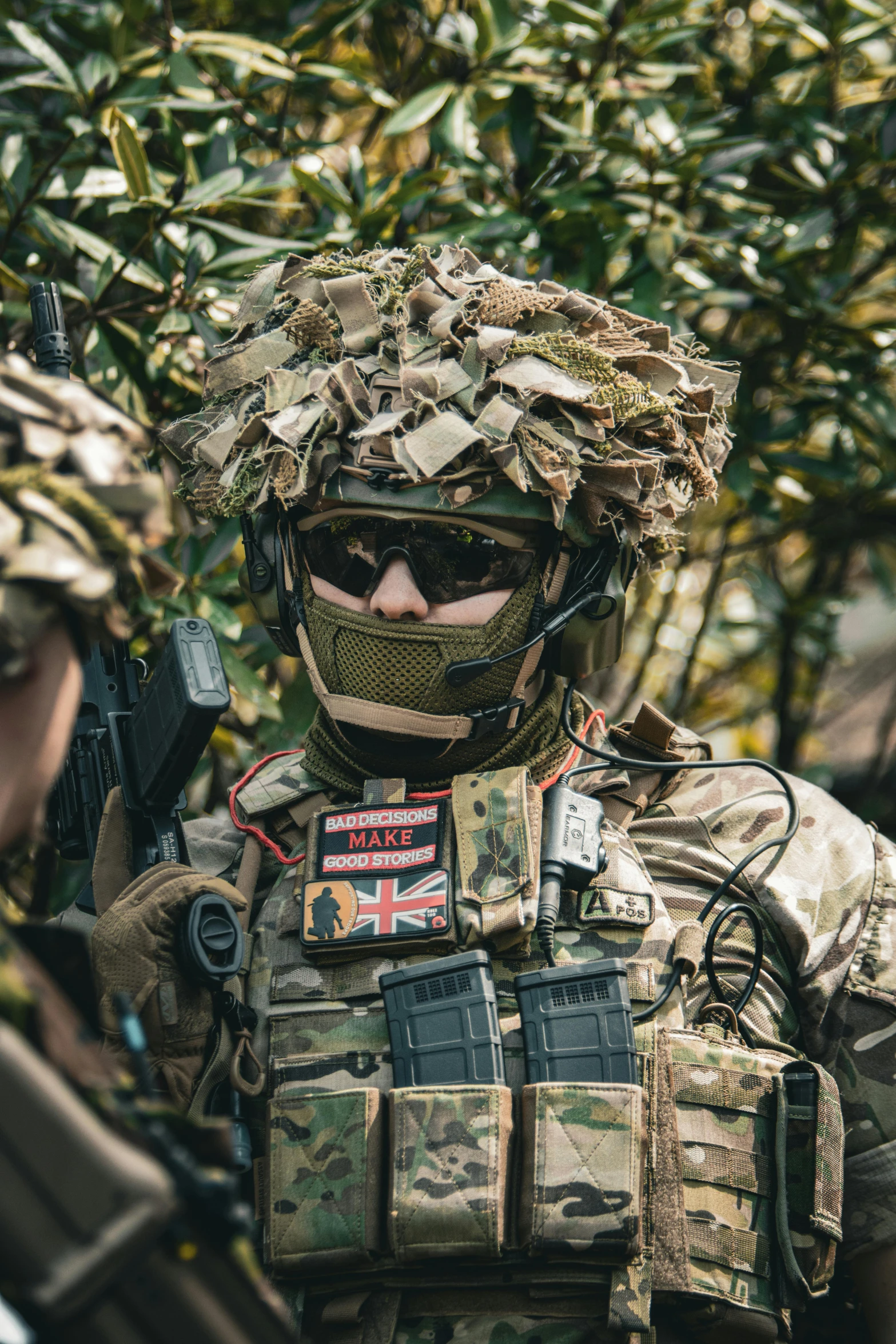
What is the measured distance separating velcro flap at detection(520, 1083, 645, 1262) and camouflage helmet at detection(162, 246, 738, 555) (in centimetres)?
99

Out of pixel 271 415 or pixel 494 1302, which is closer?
pixel 494 1302

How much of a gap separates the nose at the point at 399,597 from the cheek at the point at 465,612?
21 millimetres

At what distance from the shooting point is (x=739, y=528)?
5227 mm

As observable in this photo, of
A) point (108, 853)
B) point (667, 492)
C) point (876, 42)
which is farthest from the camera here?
point (876, 42)

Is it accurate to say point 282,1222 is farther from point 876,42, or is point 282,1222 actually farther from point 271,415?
point 876,42

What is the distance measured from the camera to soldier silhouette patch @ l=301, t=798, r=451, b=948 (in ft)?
7.06

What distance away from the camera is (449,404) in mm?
2234

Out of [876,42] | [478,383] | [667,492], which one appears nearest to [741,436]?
[876,42]

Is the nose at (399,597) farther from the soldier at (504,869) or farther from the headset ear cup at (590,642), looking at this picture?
the headset ear cup at (590,642)

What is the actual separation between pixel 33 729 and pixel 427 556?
3.84 feet

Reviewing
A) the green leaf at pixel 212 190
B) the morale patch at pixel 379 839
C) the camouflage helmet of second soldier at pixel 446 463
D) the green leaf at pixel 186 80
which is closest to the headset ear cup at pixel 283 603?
the camouflage helmet of second soldier at pixel 446 463

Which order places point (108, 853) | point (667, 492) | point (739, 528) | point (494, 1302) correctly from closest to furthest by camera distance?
point (494, 1302), point (108, 853), point (667, 492), point (739, 528)

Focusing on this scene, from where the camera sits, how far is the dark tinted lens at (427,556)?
88.2 inches

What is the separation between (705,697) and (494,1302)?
3.70 m
